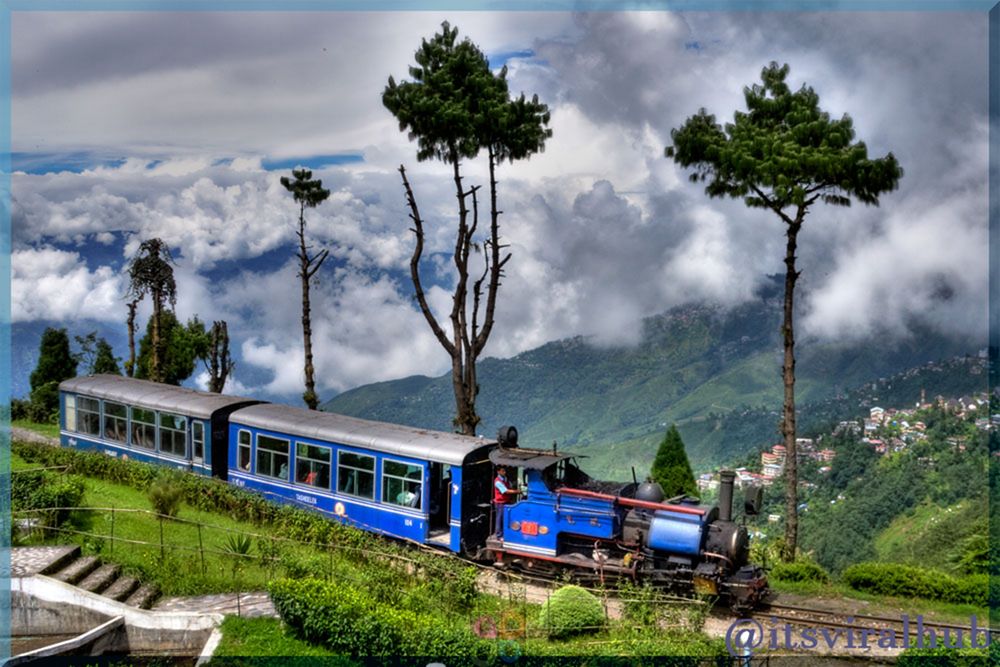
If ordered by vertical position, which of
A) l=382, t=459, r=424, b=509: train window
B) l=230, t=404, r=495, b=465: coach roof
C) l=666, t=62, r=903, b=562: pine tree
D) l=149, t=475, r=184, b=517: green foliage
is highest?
l=666, t=62, r=903, b=562: pine tree

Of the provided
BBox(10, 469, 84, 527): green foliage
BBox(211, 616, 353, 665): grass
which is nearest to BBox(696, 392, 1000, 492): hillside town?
BBox(211, 616, 353, 665): grass

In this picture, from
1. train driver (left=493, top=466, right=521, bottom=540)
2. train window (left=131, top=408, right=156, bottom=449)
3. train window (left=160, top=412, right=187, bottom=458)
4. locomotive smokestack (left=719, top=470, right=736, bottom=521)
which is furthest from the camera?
train window (left=131, top=408, right=156, bottom=449)

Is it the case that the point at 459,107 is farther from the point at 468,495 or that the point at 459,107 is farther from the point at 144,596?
the point at 144,596

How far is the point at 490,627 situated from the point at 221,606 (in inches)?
167

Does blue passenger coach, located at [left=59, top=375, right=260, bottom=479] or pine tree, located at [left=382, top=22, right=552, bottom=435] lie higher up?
pine tree, located at [left=382, top=22, right=552, bottom=435]

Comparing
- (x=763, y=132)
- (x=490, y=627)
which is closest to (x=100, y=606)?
(x=490, y=627)

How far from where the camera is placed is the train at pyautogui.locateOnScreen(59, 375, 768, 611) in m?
15.2

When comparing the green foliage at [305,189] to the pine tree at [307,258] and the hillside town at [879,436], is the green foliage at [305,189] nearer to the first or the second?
the pine tree at [307,258]

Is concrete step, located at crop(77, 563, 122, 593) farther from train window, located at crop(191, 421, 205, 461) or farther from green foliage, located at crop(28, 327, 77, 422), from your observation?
green foliage, located at crop(28, 327, 77, 422)

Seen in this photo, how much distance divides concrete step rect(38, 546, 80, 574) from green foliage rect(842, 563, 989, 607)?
1361 cm

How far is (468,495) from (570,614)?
13.0ft

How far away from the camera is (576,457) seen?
16.6 metres

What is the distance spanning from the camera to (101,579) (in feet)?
48.6

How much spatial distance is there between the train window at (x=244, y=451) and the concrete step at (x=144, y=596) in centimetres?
518
